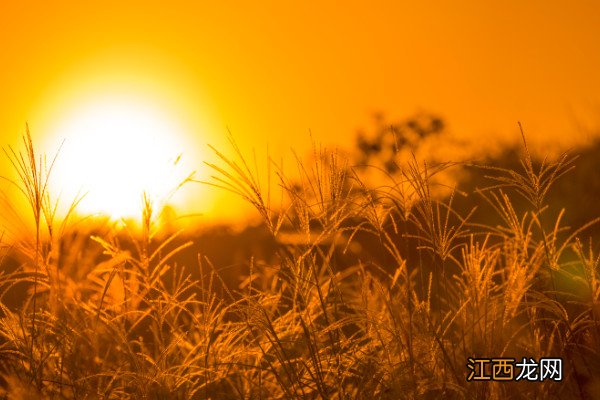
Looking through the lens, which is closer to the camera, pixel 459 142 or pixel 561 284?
pixel 561 284

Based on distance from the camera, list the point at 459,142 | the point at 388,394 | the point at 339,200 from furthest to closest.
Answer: the point at 459,142 → the point at 388,394 → the point at 339,200

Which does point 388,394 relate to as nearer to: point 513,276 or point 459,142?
point 513,276

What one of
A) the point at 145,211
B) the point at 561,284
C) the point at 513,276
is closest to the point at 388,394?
the point at 513,276

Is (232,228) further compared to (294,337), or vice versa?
(232,228)

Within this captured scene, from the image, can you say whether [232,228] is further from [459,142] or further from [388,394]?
[388,394]

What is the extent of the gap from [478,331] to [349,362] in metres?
0.42

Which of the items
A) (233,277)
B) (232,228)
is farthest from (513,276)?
(232,228)

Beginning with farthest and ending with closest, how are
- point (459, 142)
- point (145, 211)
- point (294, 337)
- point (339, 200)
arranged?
point (459, 142), point (294, 337), point (145, 211), point (339, 200)

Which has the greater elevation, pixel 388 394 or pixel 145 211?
pixel 145 211

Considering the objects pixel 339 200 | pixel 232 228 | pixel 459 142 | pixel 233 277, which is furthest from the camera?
pixel 232 228

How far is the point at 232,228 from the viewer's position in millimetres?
11055

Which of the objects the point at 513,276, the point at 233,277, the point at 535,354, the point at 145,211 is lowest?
the point at 233,277

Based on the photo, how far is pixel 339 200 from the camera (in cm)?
226

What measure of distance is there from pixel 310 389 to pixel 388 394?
281 millimetres
